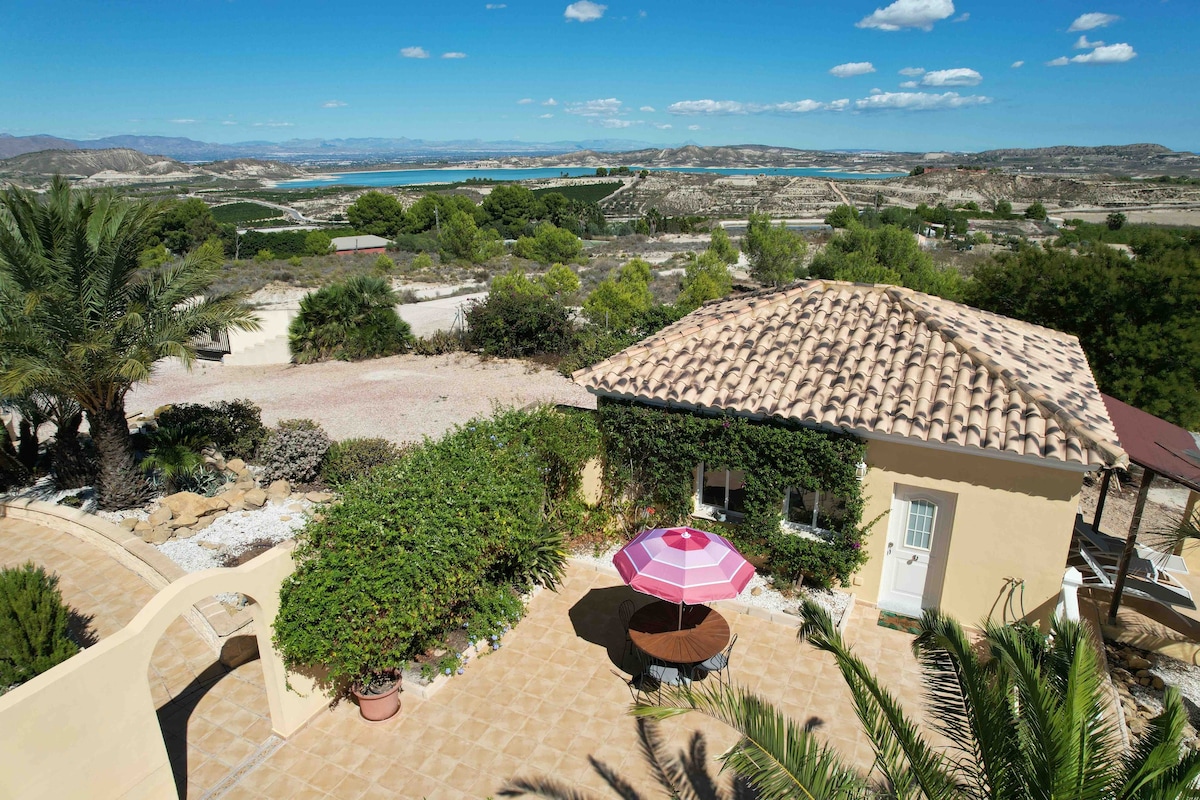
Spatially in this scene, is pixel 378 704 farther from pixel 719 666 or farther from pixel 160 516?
pixel 160 516

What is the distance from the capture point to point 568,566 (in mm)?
11289

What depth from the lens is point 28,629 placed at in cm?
679

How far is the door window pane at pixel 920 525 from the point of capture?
9.69 m

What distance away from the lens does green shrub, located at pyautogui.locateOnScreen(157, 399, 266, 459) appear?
566 inches

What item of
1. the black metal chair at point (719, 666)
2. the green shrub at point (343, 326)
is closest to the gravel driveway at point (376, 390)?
the green shrub at point (343, 326)

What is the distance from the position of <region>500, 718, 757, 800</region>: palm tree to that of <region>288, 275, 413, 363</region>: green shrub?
20.8 m

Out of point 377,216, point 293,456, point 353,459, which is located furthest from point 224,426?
point 377,216

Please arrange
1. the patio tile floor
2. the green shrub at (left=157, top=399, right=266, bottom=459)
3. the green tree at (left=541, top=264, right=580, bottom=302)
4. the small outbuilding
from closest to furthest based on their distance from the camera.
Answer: the patio tile floor
the green shrub at (left=157, top=399, right=266, bottom=459)
the green tree at (left=541, top=264, right=580, bottom=302)
the small outbuilding

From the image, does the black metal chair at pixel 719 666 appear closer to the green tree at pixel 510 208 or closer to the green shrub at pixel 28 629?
the green shrub at pixel 28 629

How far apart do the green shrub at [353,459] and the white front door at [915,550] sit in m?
8.80

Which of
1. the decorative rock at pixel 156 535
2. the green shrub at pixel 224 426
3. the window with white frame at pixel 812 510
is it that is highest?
the window with white frame at pixel 812 510

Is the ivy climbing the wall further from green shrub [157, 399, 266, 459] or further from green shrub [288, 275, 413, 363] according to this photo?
green shrub [288, 275, 413, 363]

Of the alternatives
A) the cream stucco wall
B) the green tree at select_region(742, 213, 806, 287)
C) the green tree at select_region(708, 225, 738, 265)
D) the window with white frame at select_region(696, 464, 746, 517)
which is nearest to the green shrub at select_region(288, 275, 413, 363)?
the window with white frame at select_region(696, 464, 746, 517)

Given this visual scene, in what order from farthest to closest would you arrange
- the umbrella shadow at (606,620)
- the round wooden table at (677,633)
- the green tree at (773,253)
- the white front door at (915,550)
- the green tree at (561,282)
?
the green tree at (773,253)
the green tree at (561,282)
the white front door at (915,550)
the umbrella shadow at (606,620)
the round wooden table at (677,633)
